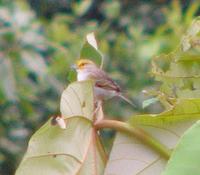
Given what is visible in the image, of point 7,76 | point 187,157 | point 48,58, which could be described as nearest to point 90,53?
point 187,157

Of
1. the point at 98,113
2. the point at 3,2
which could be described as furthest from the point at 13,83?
the point at 98,113

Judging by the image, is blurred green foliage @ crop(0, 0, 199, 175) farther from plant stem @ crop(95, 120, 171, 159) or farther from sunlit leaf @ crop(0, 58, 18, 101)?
plant stem @ crop(95, 120, 171, 159)

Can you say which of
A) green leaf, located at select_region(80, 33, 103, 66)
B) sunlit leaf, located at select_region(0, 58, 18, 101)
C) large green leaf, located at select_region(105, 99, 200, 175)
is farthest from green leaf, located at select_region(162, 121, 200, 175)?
sunlit leaf, located at select_region(0, 58, 18, 101)

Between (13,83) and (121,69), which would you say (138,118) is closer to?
(13,83)

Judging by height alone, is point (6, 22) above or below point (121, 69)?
above

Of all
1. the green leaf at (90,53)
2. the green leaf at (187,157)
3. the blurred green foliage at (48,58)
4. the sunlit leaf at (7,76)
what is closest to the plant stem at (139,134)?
the green leaf at (187,157)

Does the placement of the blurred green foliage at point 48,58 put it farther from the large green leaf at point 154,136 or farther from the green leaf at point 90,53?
the large green leaf at point 154,136
